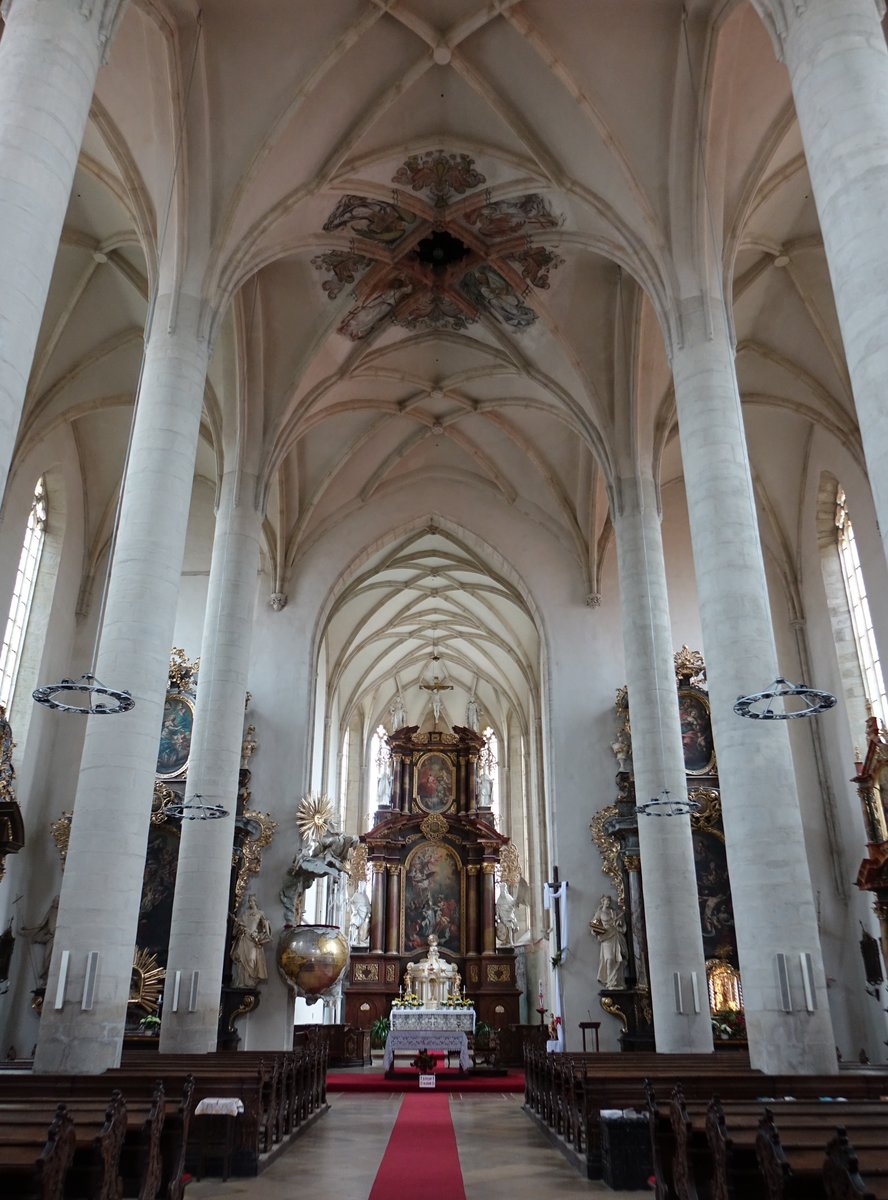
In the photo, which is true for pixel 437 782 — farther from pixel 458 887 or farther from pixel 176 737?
pixel 176 737

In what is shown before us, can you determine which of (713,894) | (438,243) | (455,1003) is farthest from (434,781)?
(438,243)

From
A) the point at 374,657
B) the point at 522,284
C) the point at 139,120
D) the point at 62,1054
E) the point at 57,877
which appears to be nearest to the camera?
the point at 62,1054

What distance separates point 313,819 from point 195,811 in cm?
722

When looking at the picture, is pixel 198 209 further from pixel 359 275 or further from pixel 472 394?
pixel 472 394

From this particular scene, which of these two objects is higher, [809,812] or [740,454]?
[740,454]

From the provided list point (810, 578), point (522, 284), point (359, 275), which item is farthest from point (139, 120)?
point (810, 578)

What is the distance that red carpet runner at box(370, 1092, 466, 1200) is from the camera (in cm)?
841

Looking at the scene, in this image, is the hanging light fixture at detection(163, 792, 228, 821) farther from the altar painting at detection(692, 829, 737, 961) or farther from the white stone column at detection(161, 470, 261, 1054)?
the altar painting at detection(692, 829, 737, 961)

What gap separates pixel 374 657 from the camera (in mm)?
35344

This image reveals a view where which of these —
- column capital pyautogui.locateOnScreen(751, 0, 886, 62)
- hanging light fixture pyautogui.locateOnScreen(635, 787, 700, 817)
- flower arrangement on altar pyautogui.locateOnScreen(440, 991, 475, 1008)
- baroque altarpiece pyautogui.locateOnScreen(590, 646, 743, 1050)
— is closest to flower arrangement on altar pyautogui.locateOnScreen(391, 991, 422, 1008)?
flower arrangement on altar pyautogui.locateOnScreen(440, 991, 475, 1008)

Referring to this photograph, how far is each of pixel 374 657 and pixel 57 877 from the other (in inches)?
637

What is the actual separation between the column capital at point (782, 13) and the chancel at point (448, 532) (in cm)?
3

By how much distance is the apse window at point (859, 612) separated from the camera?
64.6ft

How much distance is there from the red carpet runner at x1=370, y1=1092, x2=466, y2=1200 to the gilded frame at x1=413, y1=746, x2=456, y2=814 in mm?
18740
